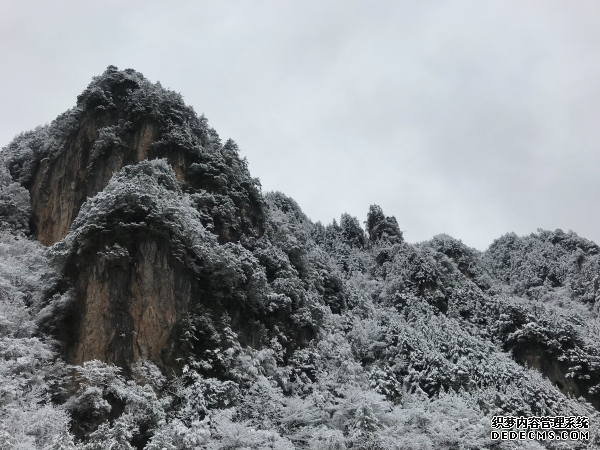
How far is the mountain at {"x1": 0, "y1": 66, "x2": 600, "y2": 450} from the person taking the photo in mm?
24984

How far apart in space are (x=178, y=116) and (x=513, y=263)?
6572cm

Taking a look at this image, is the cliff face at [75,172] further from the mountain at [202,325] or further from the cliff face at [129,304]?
the cliff face at [129,304]

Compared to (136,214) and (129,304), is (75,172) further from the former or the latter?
(129,304)

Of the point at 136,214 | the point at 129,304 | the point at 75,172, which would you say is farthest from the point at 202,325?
the point at 75,172

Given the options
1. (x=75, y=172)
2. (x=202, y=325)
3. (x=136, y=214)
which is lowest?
(x=202, y=325)

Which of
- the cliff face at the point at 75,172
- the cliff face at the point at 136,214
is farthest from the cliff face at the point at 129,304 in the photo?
the cliff face at the point at 75,172

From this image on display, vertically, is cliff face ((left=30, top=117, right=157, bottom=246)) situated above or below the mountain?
above

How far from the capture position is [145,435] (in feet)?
78.7

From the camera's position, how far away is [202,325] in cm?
3011

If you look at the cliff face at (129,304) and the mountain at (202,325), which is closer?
the mountain at (202,325)

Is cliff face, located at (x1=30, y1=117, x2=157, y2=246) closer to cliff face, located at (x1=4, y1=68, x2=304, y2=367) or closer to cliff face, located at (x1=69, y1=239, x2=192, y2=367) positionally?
cliff face, located at (x1=4, y1=68, x2=304, y2=367)

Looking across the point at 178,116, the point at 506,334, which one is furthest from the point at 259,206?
the point at 506,334

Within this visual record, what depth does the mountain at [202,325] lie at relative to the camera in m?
25.0

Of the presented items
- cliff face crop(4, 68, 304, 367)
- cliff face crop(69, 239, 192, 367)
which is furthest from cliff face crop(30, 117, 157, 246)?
cliff face crop(69, 239, 192, 367)
